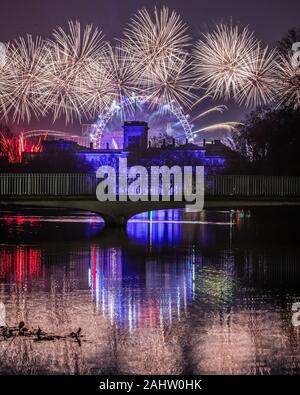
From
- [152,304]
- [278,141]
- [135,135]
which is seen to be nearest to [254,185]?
[278,141]

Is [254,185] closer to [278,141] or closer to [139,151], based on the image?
[278,141]

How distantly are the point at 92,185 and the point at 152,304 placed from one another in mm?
31901

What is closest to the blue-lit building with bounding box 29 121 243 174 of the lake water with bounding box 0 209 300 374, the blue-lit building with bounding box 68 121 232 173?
the blue-lit building with bounding box 68 121 232 173

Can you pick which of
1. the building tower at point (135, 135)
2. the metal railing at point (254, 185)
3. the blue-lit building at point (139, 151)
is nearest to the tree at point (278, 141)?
the metal railing at point (254, 185)

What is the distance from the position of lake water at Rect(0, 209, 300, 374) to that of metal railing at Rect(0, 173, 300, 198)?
11.4m

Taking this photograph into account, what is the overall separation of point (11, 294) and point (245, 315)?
646cm

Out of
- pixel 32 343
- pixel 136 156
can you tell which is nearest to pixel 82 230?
pixel 32 343

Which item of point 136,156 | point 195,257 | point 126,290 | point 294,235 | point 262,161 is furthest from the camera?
point 136,156

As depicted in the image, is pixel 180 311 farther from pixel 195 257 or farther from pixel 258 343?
pixel 195 257

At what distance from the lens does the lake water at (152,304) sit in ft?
55.3

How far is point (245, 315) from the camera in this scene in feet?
70.2

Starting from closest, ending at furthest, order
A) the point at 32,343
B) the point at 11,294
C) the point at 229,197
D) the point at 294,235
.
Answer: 1. the point at 32,343
2. the point at 11,294
3. the point at 294,235
4. the point at 229,197

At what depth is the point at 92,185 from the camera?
54375 millimetres

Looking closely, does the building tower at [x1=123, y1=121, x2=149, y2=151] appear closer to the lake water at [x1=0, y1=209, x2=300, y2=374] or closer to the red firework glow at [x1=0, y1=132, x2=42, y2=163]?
the red firework glow at [x1=0, y1=132, x2=42, y2=163]
